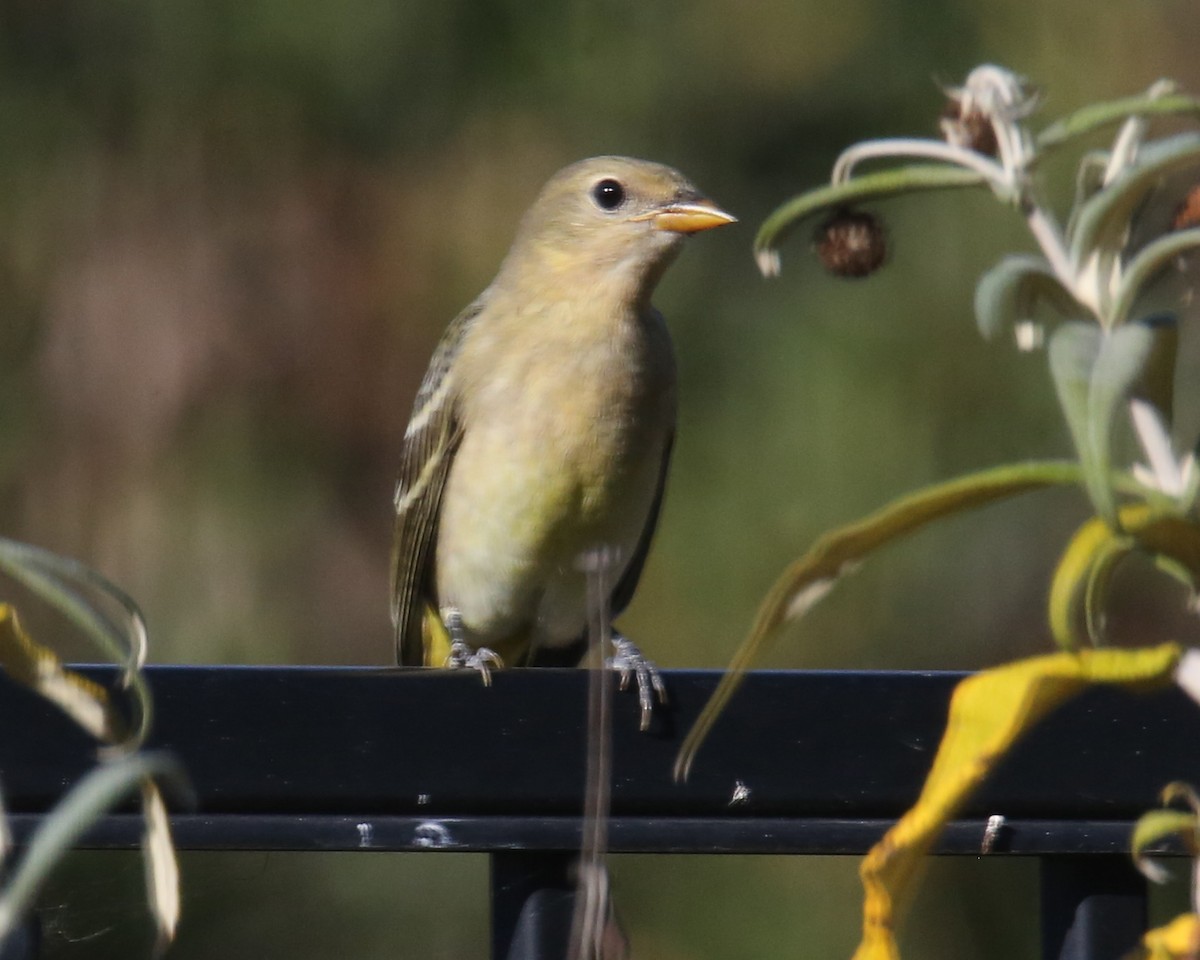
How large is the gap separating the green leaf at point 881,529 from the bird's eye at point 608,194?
3.00 meters

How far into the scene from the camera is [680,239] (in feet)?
11.5

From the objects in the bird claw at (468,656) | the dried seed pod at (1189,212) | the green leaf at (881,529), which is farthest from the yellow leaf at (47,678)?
the bird claw at (468,656)

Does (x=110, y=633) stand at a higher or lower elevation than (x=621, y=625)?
lower

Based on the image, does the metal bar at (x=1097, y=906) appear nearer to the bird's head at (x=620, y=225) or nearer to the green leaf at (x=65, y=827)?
the green leaf at (x=65, y=827)

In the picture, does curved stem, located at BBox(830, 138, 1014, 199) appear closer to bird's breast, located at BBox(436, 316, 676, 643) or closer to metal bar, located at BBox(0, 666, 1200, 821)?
metal bar, located at BBox(0, 666, 1200, 821)

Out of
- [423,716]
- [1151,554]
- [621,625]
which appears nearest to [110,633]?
[1151,554]

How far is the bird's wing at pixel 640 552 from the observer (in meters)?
3.67

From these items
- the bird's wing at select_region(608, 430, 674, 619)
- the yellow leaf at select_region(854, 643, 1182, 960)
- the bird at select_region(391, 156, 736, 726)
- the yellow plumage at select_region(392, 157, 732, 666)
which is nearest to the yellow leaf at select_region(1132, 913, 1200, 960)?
the yellow leaf at select_region(854, 643, 1182, 960)

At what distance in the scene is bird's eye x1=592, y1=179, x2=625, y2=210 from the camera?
363cm

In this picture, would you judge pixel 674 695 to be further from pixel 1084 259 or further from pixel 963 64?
pixel 963 64

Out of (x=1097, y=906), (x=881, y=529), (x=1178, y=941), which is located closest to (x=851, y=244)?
(x=881, y=529)

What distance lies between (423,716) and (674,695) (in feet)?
0.71

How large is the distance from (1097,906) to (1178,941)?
88cm

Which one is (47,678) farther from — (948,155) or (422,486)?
(422,486)
